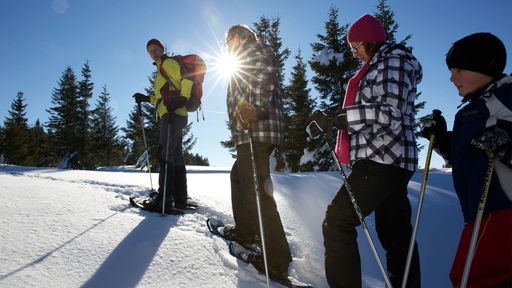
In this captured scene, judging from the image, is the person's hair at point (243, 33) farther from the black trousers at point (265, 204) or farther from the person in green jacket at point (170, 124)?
the person in green jacket at point (170, 124)

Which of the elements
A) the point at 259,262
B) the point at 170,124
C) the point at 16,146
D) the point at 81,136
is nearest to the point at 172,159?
the point at 170,124

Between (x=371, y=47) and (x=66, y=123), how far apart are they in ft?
118

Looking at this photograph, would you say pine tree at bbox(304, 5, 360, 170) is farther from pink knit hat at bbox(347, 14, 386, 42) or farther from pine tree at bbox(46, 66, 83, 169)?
pine tree at bbox(46, 66, 83, 169)

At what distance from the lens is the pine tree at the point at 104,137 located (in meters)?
32.7

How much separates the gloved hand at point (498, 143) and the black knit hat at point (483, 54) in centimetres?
40

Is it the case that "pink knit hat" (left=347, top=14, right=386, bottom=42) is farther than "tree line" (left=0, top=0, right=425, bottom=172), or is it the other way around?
"tree line" (left=0, top=0, right=425, bottom=172)

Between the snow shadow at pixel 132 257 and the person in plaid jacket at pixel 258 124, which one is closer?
the snow shadow at pixel 132 257

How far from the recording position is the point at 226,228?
3414 millimetres

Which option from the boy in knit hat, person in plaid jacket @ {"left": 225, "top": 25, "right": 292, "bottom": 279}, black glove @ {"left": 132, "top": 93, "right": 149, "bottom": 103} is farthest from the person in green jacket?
the boy in knit hat

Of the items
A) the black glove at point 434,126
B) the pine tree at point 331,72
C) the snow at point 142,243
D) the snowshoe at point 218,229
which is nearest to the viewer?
the black glove at point 434,126

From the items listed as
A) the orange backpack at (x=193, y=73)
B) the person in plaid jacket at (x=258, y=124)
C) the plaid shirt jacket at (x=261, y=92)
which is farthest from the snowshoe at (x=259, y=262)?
the orange backpack at (x=193, y=73)

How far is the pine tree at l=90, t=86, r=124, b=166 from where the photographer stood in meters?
32.7

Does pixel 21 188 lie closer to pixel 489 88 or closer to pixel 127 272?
pixel 127 272

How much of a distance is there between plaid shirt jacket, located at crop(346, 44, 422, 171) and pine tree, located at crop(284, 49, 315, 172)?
19.5m
